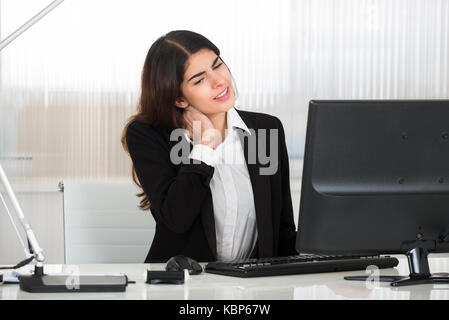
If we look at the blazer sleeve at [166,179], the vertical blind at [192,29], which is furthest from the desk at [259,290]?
the vertical blind at [192,29]

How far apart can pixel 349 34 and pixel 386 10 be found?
0.75 ft

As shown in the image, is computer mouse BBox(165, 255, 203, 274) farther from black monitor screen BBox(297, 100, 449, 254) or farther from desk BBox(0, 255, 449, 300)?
black monitor screen BBox(297, 100, 449, 254)

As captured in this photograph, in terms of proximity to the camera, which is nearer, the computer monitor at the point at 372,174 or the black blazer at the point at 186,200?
the computer monitor at the point at 372,174

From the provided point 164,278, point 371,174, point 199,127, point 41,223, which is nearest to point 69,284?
point 164,278

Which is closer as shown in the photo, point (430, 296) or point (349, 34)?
point (430, 296)

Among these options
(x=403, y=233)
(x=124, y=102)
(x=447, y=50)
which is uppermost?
(x=447, y=50)

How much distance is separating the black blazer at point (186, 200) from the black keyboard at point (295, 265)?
335mm

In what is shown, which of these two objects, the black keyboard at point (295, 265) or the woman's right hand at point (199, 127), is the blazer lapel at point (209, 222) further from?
the black keyboard at point (295, 265)

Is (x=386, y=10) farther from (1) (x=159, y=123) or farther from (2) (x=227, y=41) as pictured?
(1) (x=159, y=123)

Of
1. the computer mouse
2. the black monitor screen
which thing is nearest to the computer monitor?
the black monitor screen

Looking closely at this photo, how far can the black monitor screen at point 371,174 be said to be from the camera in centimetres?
148
